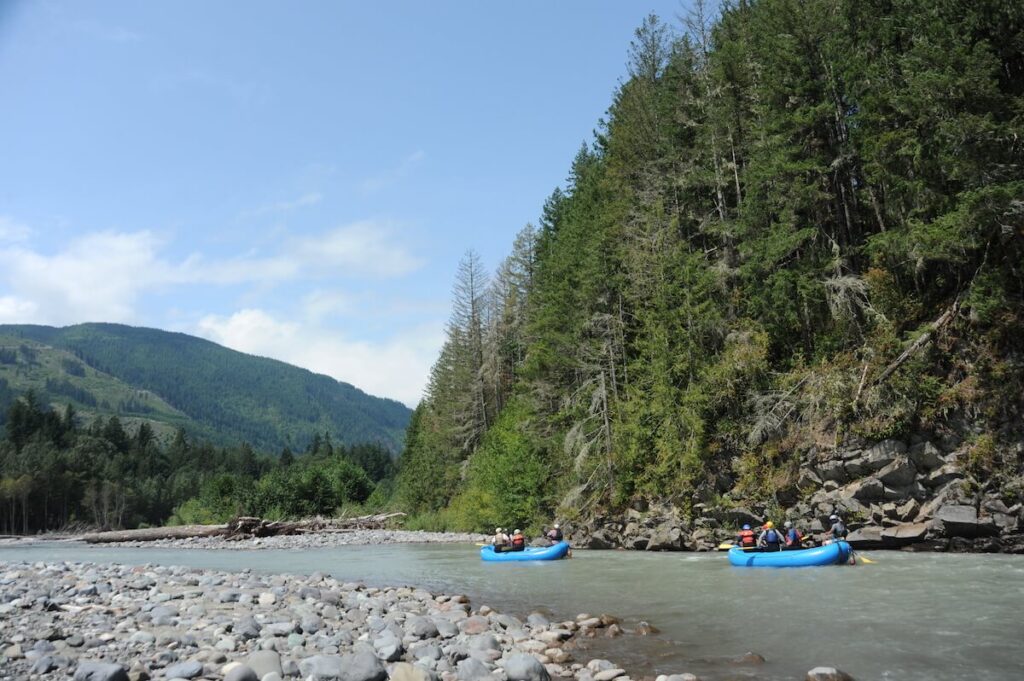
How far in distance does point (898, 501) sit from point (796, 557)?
426cm

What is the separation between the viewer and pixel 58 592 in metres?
11.9

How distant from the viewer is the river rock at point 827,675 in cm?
755

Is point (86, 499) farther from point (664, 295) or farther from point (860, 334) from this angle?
point (860, 334)

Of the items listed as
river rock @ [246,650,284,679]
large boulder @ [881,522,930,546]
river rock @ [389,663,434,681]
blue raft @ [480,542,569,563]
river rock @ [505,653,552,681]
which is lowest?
blue raft @ [480,542,569,563]

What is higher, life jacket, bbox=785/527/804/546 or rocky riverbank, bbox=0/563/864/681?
rocky riverbank, bbox=0/563/864/681

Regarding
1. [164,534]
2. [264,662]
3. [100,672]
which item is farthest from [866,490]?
[164,534]

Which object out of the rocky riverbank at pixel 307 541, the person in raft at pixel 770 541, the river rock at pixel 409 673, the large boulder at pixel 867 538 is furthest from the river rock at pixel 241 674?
the rocky riverbank at pixel 307 541

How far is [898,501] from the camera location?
64.0 ft

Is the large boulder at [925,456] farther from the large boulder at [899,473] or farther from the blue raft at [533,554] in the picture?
the blue raft at [533,554]

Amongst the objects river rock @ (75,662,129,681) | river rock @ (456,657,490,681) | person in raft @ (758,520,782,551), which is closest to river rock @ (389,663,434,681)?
river rock @ (456,657,490,681)

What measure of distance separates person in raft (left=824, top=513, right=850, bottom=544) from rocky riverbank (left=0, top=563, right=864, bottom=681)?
1095 centimetres

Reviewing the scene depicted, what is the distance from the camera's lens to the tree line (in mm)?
76375

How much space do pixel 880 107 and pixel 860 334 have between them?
7.71 metres

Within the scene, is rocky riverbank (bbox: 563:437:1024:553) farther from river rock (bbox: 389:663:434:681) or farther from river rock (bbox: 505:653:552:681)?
river rock (bbox: 389:663:434:681)
